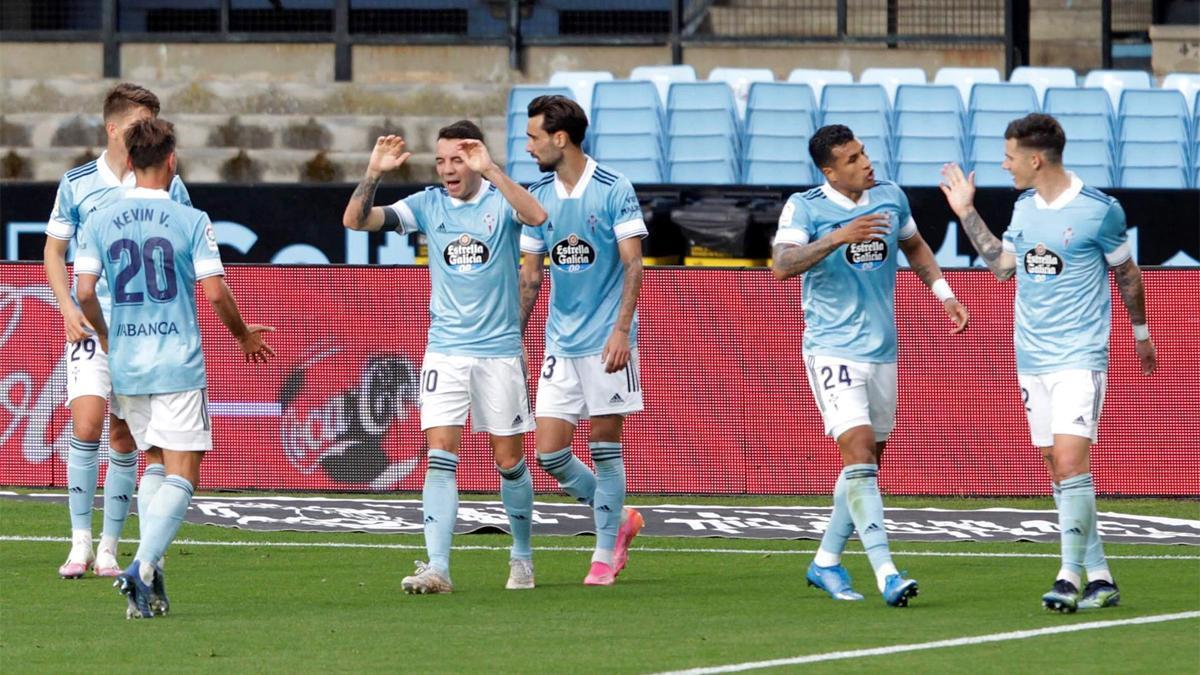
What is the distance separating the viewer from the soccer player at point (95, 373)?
8711 millimetres

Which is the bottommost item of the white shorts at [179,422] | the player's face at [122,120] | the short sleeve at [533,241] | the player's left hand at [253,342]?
the white shorts at [179,422]

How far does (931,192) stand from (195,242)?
31.3ft

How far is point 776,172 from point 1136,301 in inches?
412

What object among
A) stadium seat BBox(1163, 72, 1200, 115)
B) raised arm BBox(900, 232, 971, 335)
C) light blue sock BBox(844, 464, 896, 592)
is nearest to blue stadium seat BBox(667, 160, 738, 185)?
stadium seat BBox(1163, 72, 1200, 115)

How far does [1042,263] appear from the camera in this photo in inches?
308

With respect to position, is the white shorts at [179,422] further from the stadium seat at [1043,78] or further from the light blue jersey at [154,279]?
the stadium seat at [1043,78]

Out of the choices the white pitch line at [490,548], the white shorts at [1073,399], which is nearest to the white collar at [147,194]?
the white pitch line at [490,548]

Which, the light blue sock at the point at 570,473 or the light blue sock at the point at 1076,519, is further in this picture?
the light blue sock at the point at 570,473

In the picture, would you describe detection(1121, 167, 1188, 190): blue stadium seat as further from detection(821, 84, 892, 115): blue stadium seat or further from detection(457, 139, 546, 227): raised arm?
detection(457, 139, 546, 227): raised arm

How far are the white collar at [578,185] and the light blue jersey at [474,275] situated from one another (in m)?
0.35

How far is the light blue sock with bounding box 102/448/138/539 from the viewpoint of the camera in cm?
892

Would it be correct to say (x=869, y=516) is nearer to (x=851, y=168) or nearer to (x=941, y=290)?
(x=941, y=290)

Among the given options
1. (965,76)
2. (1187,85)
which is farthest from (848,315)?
(1187,85)

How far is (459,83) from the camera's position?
69.3 feet
